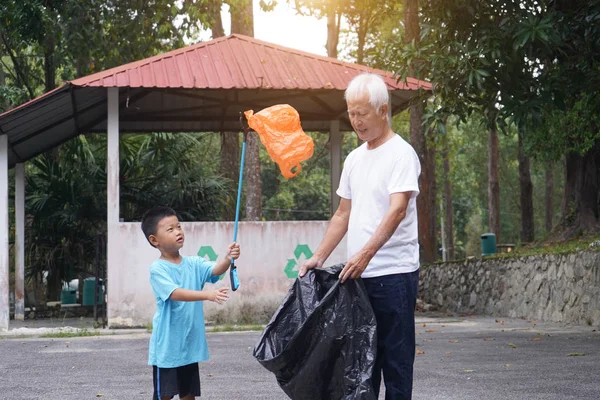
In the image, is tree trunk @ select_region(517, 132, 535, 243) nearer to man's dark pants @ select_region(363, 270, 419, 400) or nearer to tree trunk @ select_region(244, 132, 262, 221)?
tree trunk @ select_region(244, 132, 262, 221)

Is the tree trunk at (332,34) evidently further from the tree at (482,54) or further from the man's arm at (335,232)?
the man's arm at (335,232)

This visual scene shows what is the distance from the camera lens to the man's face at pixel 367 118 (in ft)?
14.8

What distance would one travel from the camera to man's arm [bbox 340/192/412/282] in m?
4.31

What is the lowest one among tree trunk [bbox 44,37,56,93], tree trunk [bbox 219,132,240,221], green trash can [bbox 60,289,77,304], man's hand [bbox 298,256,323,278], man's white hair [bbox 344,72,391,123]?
green trash can [bbox 60,289,77,304]

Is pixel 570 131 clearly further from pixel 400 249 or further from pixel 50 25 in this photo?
pixel 400 249

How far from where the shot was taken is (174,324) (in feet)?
15.9

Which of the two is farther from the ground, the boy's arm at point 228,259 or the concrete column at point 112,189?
the concrete column at point 112,189

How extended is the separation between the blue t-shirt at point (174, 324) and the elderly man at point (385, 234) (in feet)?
2.42

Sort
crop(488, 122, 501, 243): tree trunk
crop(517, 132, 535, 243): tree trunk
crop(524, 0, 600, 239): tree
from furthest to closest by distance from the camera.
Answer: crop(488, 122, 501, 243): tree trunk < crop(517, 132, 535, 243): tree trunk < crop(524, 0, 600, 239): tree

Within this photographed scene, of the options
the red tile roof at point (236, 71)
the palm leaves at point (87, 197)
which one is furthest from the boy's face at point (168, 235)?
the palm leaves at point (87, 197)

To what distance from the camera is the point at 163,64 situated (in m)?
14.0

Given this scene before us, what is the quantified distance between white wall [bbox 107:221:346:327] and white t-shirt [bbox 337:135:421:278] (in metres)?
9.07

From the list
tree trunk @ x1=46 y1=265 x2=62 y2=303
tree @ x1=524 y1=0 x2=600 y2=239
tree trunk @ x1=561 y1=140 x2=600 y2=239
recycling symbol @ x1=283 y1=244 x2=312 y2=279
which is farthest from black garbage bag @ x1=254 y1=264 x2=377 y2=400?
tree trunk @ x1=46 y1=265 x2=62 y2=303

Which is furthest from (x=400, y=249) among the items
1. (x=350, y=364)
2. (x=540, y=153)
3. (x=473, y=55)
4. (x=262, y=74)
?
(x=540, y=153)
